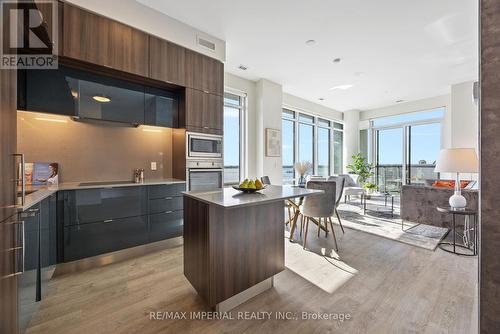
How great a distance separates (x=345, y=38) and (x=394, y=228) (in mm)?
3349

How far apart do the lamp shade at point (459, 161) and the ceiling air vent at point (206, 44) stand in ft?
12.1

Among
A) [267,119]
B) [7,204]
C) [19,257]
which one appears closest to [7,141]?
[7,204]

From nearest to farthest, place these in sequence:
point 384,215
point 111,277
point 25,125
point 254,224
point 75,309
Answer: point 75,309
point 254,224
point 111,277
point 25,125
point 384,215

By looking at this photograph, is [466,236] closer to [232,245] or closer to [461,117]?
[232,245]

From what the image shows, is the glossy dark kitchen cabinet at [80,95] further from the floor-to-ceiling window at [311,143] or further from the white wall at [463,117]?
the white wall at [463,117]

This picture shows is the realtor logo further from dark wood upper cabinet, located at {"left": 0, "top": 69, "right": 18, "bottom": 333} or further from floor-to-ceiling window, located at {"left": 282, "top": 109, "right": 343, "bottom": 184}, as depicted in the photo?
floor-to-ceiling window, located at {"left": 282, "top": 109, "right": 343, "bottom": 184}

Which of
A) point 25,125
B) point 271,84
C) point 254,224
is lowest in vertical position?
point 254,224

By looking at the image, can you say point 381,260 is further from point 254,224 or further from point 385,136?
point 385,136

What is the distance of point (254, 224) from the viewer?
1.88 m

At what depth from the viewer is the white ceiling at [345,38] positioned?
2.73m

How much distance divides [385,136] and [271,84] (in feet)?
15.9

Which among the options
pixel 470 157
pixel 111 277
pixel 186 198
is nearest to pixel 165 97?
pixel 186 198

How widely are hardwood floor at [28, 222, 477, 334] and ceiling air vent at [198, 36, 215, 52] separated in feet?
10.0

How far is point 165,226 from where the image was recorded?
2988mm
